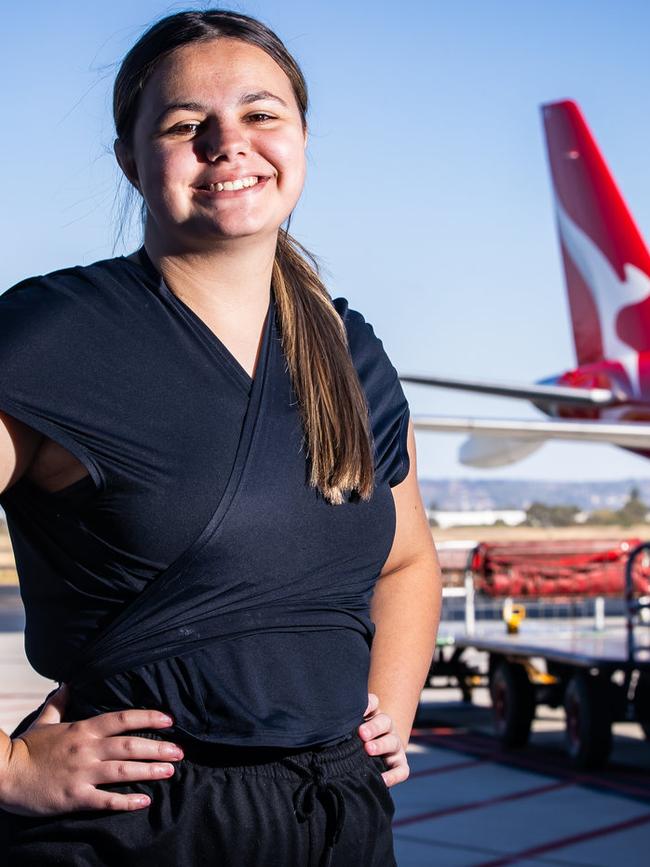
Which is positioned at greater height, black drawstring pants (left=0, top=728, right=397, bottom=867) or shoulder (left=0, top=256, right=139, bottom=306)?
shoulder (left=0, top=256, right=139, bottom=306)

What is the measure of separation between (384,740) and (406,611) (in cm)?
26

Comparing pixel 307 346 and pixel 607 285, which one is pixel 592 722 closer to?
pixel 307 346

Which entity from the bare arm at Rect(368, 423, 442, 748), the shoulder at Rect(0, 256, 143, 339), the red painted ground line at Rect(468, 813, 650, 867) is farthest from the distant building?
the shoulder at Rect(0, 256, 143, 339)

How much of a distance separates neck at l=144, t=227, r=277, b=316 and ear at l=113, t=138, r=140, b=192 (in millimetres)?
100

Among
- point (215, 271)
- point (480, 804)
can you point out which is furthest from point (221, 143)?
point (480, 804)

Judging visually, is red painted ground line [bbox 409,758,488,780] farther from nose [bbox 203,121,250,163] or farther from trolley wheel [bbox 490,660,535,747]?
nose [bbox 203,121,250,163]

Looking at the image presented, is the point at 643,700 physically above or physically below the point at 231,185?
below

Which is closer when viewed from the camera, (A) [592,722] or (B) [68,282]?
(B) [68,282]

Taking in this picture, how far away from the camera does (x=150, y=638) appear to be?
5.10 ft

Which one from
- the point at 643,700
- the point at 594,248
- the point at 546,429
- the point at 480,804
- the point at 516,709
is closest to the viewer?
the point at 480,804

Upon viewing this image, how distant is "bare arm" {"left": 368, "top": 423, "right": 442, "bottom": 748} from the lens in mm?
1888

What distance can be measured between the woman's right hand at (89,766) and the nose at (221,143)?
66 cm

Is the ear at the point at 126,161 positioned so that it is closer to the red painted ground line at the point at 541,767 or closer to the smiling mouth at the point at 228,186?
the smiling mouth at the point at 228,186

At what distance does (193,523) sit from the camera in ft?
5.09
